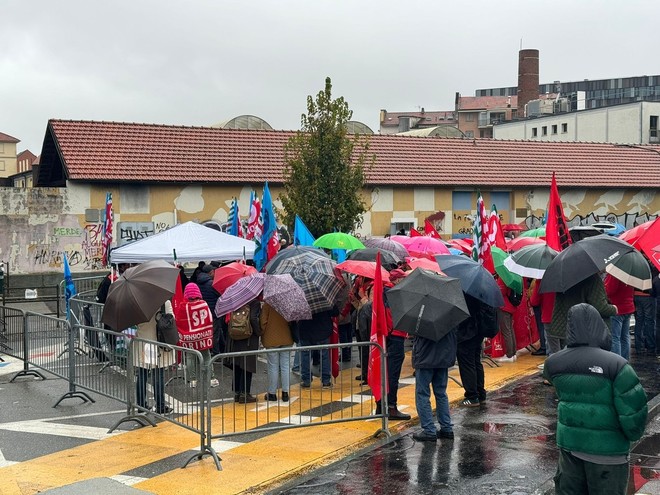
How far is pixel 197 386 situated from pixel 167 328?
174 cm

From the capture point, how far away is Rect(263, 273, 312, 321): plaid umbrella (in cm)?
1061

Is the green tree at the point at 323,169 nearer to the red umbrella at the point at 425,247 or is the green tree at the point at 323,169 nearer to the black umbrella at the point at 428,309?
the red umbrella at the point at 425,247

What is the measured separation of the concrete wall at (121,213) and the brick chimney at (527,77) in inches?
1641

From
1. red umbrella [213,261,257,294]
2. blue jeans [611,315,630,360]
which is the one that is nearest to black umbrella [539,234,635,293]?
blue jeans [611,315,630,360]

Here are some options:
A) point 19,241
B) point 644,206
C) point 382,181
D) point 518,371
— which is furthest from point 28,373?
point 644,206

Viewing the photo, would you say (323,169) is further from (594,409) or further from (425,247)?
(594,409)

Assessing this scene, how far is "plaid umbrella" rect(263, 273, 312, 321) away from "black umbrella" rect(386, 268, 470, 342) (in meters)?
2.04

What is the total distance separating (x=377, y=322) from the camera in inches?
374

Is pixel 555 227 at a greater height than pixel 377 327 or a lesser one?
greater

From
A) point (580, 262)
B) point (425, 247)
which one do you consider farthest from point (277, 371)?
point (425, 247)

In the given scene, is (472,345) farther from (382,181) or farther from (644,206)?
(644,206)

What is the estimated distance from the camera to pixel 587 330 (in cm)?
579

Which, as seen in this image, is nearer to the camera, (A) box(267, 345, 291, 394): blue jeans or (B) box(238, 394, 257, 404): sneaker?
(A) box(267, 345, 291, 394): blue jeans

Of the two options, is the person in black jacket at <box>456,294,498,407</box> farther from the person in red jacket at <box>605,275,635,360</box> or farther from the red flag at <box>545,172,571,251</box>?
the red flag at <box>545,172,571,251</box>
